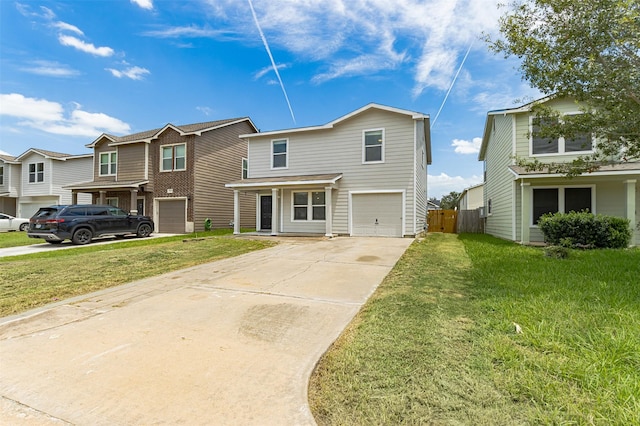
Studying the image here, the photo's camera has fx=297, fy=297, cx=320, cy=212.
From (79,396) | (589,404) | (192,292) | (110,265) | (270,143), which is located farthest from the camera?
(270,143)

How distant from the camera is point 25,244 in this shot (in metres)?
12.7

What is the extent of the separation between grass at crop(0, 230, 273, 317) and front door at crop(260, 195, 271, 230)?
591 centimetres

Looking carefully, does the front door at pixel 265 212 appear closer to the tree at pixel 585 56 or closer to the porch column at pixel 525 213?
the porch column at pixel 525 213

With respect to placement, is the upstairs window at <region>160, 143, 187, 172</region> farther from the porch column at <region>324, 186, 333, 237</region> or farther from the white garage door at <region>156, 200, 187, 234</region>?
the porch column at <region>324, 186, 333, 237</region>

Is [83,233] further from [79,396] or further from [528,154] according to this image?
[528,154]

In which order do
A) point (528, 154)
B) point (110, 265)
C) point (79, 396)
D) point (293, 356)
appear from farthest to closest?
point (528, 154) < point (110, 265) < point (293, 356) < point (79, 396)

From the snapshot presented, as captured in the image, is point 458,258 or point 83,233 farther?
point 83,233

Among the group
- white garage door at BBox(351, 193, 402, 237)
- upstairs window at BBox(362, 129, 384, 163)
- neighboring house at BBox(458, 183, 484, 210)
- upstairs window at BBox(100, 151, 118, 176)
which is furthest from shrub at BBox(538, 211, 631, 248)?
upstairs window at BBox(100, 151, 118, 176)

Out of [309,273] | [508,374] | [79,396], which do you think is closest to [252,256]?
[309,273]

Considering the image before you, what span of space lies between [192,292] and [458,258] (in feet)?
22.2

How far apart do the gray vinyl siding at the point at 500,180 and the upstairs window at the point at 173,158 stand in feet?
55.7

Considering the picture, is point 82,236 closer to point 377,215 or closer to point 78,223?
point 78,223

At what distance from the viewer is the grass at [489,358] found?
1979mm

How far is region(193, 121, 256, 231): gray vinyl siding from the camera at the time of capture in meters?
17.8
